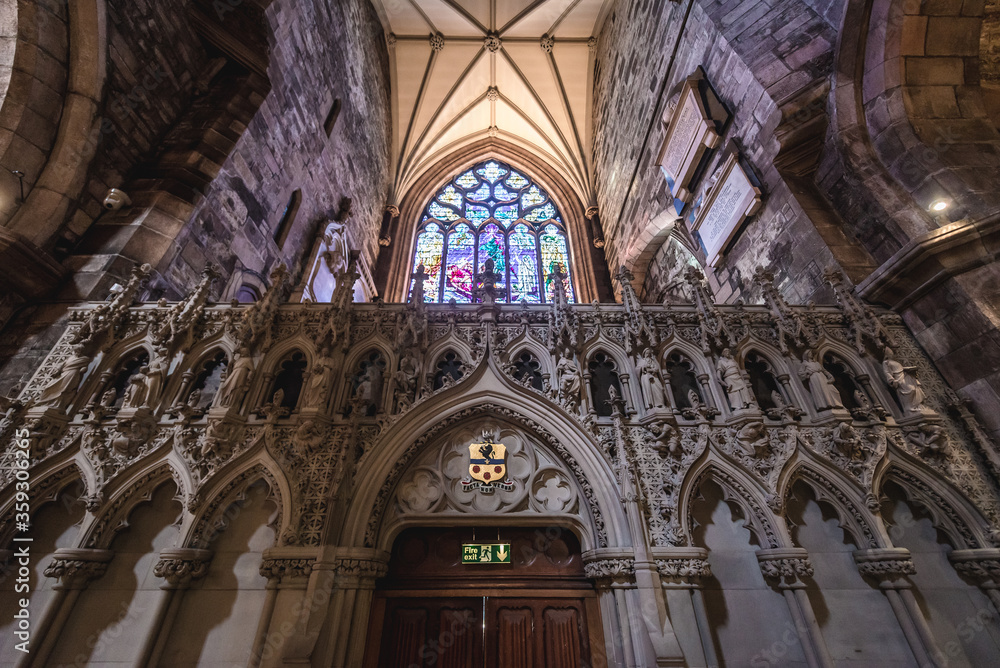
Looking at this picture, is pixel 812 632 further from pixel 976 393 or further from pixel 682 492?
pixel 976 393

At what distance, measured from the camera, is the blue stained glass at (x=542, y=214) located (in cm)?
1440

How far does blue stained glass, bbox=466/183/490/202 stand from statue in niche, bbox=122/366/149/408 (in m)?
12.2

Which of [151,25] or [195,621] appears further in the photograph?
[151,25]

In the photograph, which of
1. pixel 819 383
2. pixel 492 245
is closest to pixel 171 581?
pixel 819 383

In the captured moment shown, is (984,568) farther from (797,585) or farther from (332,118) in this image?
(332,118)

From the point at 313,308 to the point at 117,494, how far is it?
96.0 inches

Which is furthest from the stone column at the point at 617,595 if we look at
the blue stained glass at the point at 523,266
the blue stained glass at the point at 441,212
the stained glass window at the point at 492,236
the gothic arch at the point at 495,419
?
the blue stained glass at the point at 441,212

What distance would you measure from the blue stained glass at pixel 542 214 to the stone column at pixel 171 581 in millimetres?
12902

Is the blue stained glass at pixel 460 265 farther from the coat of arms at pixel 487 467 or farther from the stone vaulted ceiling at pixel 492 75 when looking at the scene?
the coat of arms at pixel 487 467

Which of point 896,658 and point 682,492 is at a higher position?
point 682,492

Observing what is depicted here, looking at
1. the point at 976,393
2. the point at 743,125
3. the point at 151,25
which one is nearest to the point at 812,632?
the point at 976,393

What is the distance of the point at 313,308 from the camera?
193 inches

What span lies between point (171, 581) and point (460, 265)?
1049 centimetres

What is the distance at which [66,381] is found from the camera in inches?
159
